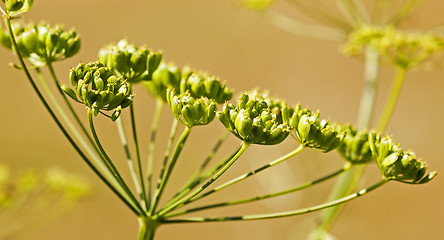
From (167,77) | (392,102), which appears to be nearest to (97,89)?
(167,77)

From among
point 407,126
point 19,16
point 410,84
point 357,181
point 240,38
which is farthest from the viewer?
point 240,38

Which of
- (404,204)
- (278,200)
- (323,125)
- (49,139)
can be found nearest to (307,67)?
(404,204)

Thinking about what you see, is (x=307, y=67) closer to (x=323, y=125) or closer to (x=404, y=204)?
(x=404, y=204)

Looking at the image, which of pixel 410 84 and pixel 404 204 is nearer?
pixel 404 204

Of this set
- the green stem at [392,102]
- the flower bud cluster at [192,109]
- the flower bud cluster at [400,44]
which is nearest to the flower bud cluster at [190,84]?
the flower bud cluster at [192,109]

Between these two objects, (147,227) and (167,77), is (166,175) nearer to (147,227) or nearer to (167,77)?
(147,227)

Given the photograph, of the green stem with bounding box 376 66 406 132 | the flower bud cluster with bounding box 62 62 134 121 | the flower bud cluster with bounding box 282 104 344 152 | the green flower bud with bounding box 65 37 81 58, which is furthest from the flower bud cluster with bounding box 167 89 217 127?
the green stem with bounding box 376 66 406 132

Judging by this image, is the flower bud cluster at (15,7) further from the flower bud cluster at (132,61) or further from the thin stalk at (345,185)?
the thin stalk at (345,185)
